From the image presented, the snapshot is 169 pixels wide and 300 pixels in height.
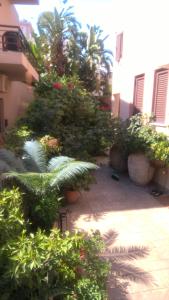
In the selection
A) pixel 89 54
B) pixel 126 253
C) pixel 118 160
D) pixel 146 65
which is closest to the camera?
pixel 126 253

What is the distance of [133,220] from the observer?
589 cm

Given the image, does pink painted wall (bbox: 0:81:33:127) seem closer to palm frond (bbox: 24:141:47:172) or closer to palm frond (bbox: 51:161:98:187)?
A: palm frond (bbox: 24:141:47:172)

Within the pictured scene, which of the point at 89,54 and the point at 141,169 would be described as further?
the point at 89,54

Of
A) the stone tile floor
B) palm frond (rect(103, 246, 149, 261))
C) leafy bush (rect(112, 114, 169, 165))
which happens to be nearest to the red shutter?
leafy bush (rect(112, 114, 169, 165))

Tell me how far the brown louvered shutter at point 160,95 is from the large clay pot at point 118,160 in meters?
1.82

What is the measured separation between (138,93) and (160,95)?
1750mm

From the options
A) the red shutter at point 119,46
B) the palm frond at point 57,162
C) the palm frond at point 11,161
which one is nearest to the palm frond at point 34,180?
the palm frond at point 11,161

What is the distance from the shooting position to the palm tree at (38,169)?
15.2ft

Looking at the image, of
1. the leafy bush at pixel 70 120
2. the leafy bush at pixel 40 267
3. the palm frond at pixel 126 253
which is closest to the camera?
the leafy bush at pixel 40 267

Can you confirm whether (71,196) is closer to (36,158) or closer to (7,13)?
(36,158)

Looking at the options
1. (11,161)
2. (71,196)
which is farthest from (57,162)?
(71,196)

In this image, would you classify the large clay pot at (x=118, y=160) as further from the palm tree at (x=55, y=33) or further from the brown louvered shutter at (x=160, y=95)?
the palm tree at (x=55, y=33)

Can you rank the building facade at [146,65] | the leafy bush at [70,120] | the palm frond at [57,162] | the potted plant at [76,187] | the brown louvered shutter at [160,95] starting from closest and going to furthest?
the palm frond at [57,162], the potted plant at [76,187], the building facade at [146,65], the brown louvered shutter at [160,95], the leafy bush at [70,120]

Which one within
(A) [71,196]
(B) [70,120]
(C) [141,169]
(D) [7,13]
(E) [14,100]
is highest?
(D) [7,13]
